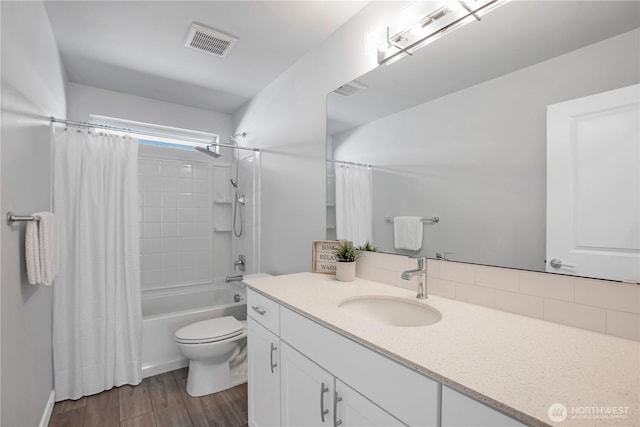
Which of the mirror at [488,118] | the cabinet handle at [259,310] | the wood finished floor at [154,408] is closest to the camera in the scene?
the mirror at [488,118]

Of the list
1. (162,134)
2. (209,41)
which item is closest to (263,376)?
(209,41)

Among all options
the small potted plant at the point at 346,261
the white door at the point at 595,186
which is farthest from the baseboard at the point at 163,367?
the white door at the point at 595,186

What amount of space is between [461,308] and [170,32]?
2395 millimetres

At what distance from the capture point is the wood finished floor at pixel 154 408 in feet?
6.04

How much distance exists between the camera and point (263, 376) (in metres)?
1.53

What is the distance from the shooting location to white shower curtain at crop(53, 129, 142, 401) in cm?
208

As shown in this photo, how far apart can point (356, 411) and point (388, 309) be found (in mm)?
518

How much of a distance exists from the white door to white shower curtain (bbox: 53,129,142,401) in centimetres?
259

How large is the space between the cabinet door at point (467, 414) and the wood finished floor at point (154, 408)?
1577 millimetres

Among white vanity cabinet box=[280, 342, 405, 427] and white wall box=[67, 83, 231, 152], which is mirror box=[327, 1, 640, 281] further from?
white wall box=[67, 83, 231, 152]

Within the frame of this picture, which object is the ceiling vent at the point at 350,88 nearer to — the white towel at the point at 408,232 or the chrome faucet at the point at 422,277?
the white towel at the point at 408,232

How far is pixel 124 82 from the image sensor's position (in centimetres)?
276

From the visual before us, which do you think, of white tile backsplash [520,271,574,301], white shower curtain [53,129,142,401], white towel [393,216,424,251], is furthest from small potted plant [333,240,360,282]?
white shower curtain [53,129,142,401]

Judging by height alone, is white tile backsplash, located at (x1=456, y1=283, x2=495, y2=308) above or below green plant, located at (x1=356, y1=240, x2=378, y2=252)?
below
